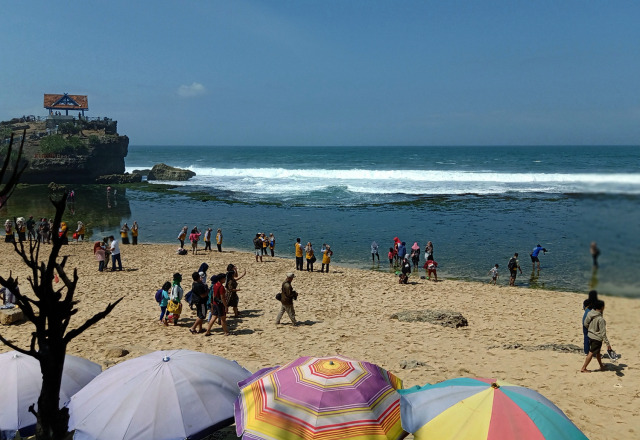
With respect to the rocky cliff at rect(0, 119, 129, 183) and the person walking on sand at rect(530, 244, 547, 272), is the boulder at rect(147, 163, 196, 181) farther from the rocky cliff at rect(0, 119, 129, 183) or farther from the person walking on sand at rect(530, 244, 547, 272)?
the person walking on sand at rect(530, 244, 547, 272)

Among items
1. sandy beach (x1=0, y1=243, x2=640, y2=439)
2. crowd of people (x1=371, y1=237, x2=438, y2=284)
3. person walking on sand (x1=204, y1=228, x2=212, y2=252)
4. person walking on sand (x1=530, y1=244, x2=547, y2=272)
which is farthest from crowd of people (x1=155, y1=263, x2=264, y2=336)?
person walking on sand (x1=530, y1=244, x2=547, y2=272)

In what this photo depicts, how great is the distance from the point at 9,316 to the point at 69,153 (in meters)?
50.7

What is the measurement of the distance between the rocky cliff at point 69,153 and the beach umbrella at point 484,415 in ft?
185

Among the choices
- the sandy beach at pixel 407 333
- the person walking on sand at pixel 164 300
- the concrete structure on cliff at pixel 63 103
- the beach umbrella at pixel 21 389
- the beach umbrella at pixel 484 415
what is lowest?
the sandy beach at pixel 407 333

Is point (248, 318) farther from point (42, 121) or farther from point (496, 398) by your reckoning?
point (42, 121)

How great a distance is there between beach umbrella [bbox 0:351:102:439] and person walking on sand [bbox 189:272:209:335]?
436cm

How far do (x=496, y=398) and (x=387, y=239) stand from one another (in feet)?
73.1

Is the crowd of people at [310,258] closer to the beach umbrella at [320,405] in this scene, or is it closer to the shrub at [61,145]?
the beach umbrella at [320,405]

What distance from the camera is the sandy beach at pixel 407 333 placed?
848 centimetres

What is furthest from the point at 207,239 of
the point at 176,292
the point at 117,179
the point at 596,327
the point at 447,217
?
the point at 117,179

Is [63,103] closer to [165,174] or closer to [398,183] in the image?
[165,174]

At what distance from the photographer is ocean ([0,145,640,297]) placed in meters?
3.21

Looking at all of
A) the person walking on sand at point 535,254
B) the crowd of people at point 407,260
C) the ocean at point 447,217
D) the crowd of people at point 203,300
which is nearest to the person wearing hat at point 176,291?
the crowd of people at point 203,300

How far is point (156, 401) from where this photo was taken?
5.49 meters
